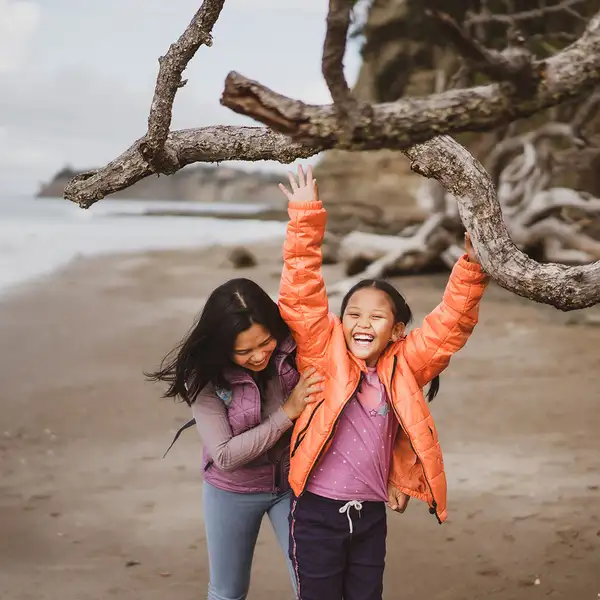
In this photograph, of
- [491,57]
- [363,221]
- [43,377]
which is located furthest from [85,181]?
[363,221]

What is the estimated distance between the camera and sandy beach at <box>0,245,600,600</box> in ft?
12.1

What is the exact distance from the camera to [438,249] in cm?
1280

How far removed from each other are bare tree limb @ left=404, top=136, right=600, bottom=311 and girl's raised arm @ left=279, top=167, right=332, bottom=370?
386mm

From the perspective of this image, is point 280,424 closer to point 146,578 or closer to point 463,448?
point 146,578

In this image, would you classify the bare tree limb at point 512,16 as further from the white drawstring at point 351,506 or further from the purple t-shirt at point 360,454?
the white drawstring at point 351,506

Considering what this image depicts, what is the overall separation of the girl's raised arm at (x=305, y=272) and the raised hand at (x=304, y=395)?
0.11 metres

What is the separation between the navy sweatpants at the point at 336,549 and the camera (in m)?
2.39

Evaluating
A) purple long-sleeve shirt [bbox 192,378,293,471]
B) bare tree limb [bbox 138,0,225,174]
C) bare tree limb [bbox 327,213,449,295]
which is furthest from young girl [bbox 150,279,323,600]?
bare tree limb [bbox 327,213,449,295]

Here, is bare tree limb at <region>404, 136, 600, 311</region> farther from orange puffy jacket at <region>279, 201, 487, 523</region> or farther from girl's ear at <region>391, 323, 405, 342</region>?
girl's ear at <region>391, 323, 405, 342</region>

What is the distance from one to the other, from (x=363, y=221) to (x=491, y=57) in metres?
20.4

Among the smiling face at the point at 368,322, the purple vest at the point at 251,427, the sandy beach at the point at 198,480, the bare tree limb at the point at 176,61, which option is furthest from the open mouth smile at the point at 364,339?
the sandy beach at the point at 198,480

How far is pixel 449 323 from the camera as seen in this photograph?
2479 mm

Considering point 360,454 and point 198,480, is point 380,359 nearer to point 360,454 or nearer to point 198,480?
point 360,454

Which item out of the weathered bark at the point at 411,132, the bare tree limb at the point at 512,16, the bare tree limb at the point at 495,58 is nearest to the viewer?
the bare tree limb at the point at 495,58
